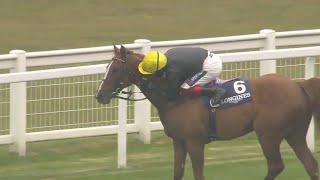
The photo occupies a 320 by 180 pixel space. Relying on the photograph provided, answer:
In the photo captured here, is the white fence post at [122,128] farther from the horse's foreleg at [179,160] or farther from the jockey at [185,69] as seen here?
the jockey at [185,69]

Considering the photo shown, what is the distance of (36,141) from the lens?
11.5 m

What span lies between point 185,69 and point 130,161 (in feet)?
7.03

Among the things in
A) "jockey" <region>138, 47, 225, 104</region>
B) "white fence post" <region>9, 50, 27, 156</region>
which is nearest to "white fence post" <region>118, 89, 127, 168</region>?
"jockey" <region>138, 47, 225, 104</region>

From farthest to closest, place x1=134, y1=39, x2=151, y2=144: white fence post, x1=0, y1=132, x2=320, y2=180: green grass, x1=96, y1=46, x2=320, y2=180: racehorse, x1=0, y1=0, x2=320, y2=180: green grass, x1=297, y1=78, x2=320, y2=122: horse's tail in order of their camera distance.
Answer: x1=134, y1=39, x2=151, y2=144: white fence post
x1=0, y1=0, x2=320, y2=180: green grass
x1=0, y1=132, x2=320, y2=180: green grass
x1=297, y1=78, x2=320, y2=122: horse's tail
x1=96, y1=46, x2=320, y2=180: racehorse

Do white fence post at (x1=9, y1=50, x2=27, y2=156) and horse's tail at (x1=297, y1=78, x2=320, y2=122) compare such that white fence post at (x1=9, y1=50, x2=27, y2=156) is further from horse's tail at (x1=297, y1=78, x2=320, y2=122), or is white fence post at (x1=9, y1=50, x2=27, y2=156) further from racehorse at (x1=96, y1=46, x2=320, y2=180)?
horse's tail at (x1=297, y1=78, x2=320, y2=122)

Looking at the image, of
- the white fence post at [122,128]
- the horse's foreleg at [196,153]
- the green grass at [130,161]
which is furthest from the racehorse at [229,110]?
the white fence post at [122,128]

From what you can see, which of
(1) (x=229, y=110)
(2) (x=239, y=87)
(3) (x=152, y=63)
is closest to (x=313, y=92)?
(2) (x=239, y=87)

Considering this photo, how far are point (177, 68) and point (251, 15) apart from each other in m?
11.4

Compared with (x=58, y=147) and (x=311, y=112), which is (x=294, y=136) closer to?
(x=311, y=112)

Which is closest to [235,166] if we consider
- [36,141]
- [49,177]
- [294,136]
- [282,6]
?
[294,136]

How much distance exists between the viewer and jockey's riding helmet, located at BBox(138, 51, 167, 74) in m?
8.70

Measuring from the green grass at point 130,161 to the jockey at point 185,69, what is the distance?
3.68ft

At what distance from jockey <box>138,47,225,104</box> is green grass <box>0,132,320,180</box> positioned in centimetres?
112

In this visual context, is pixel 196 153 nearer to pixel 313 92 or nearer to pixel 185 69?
pixel 185 69
